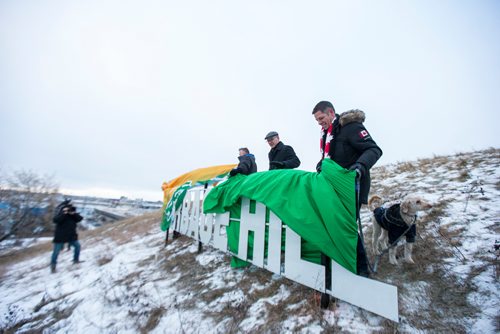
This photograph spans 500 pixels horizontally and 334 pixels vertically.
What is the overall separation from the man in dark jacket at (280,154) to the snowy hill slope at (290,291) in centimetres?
187

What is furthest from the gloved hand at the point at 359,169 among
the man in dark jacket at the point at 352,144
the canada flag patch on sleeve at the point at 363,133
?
the canada flag patch on sleeve at the point at 363,133

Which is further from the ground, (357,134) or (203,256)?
(357,134)

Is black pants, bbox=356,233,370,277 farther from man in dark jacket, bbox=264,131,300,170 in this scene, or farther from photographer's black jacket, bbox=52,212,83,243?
photographer's black jacket, bbox=52,212,83,243

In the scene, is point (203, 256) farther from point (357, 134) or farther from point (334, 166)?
point (357, 134)

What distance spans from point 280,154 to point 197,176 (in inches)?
122

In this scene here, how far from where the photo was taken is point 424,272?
2.39 m

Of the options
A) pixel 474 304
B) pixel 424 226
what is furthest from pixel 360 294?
pixel 424 226

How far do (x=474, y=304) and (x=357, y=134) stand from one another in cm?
192

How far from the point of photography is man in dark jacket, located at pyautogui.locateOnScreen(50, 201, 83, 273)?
22.9 ft

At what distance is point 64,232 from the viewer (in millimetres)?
7043

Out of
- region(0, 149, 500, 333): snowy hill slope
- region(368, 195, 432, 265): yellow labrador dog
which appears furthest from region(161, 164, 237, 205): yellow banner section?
region(368, 195, 432, 265): yellow labrador dog

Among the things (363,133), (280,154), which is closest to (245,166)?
(280,154)

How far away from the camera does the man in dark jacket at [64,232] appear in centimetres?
697

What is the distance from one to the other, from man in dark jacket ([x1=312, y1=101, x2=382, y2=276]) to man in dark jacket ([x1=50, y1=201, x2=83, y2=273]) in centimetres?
909
